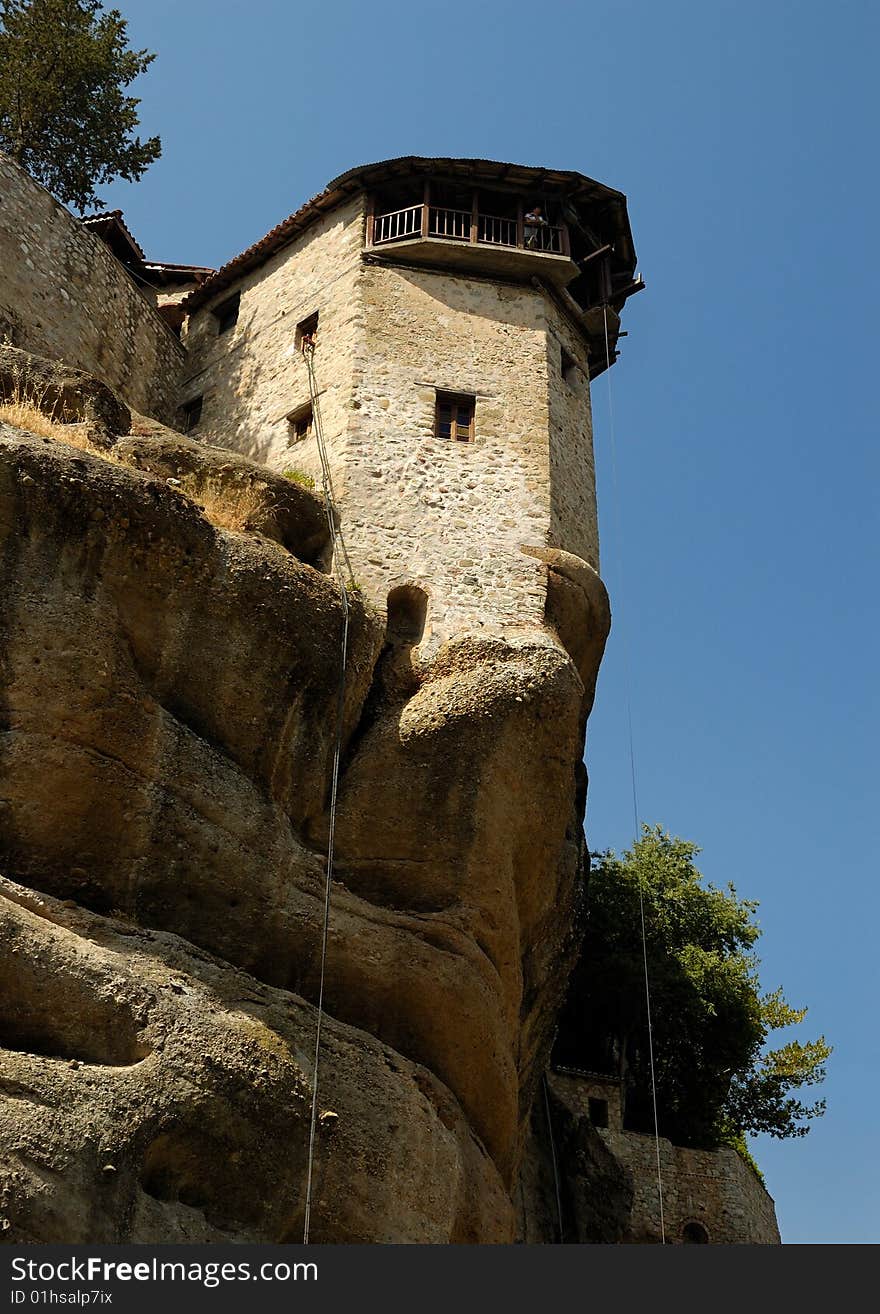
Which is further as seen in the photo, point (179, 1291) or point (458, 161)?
point (458, 161)

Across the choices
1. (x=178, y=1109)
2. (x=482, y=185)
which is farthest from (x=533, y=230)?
(x=178, y=1109)

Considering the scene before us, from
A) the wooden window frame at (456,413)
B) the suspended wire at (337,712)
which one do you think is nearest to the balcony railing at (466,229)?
the suspended wire at (337,712)

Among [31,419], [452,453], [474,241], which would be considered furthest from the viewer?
[474,241]

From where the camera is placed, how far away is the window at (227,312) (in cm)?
2491

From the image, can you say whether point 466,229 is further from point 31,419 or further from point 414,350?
point 31,419

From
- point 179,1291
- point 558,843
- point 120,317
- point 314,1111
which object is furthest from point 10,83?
point 179,1291

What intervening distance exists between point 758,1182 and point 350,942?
15800 millimetres

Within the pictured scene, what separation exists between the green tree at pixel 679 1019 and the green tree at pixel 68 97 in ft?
56.7

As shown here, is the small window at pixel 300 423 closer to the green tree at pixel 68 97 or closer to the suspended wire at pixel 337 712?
the suspended wire at pixel 337 712

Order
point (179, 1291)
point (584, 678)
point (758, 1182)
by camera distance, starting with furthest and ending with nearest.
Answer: point (758, 1182)
point (584, 678)
point (179, 1291)

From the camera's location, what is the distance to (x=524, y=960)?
16953 mm

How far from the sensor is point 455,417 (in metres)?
20.1

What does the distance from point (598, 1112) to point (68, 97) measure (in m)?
21.7

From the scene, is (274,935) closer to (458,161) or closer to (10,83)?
(458,161)
